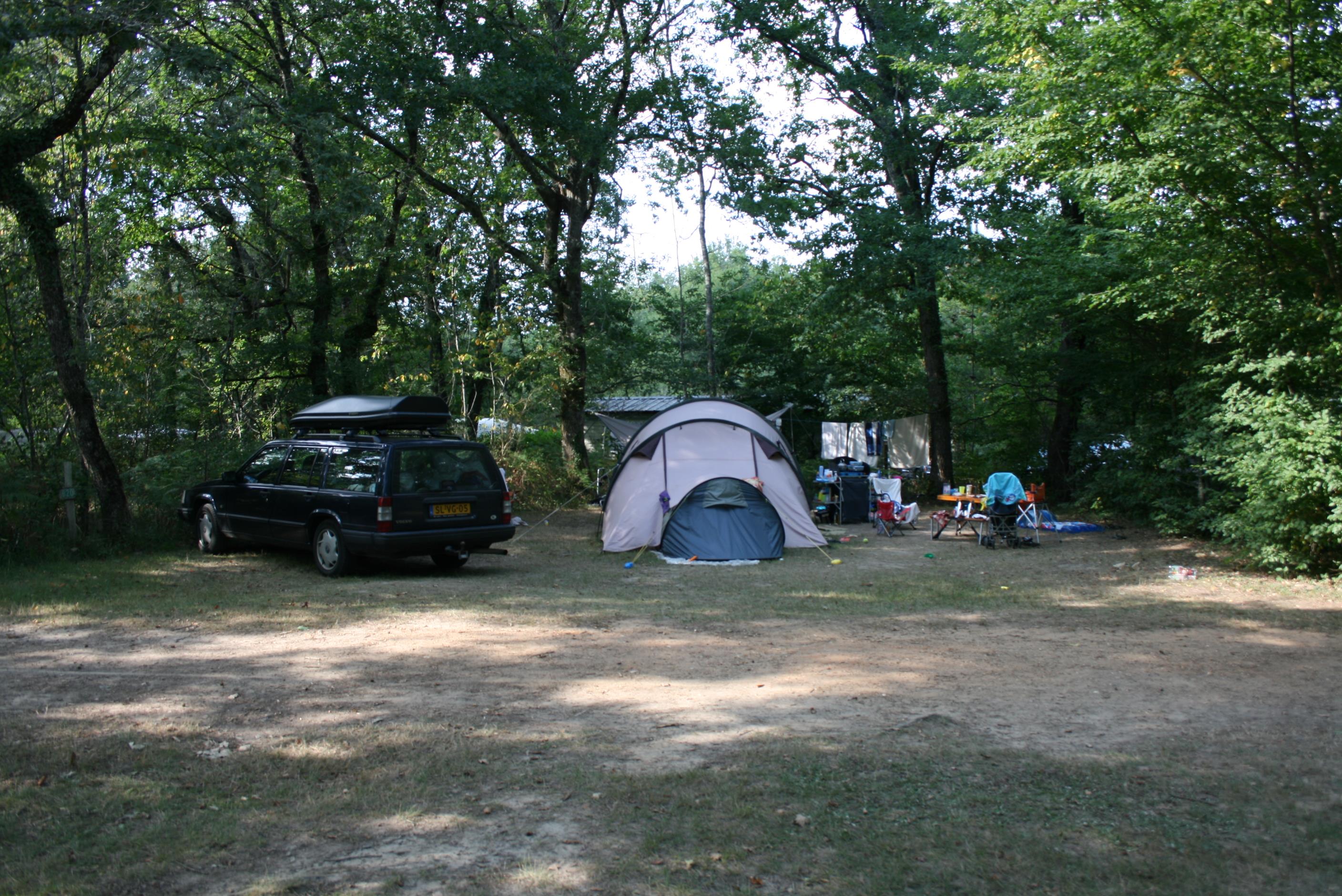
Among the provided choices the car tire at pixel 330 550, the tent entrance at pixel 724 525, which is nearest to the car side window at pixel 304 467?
the car tire at pixel 330 550

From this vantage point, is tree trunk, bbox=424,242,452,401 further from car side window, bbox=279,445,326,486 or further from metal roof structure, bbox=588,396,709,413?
metal roof structure, bbox=588,396,709,413

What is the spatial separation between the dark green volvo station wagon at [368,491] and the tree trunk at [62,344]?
1171 mm

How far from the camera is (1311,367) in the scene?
30.5ft

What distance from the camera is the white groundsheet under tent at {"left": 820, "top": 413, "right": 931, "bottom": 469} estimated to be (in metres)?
20.9

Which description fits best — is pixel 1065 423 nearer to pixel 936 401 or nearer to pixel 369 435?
pixel 936 401

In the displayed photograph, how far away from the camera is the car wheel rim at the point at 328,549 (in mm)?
10188

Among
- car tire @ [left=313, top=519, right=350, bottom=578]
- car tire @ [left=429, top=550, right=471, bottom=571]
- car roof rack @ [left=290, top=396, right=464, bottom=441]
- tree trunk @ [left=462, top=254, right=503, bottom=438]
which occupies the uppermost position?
tree trunk @ [left=462, top=254, right=503, bottom=438]

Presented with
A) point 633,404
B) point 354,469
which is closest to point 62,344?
point 354,469

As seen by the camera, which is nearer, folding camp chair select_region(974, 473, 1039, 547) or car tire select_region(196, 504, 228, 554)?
car tire select_region(196, 504, 228, 554)

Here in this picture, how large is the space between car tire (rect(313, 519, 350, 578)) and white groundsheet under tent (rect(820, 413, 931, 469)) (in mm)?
12541

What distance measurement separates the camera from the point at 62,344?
36.2 feet

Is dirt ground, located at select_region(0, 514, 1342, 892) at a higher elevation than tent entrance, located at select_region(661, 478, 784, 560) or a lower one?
lower

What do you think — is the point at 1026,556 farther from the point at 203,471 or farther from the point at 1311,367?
the point at 203,471

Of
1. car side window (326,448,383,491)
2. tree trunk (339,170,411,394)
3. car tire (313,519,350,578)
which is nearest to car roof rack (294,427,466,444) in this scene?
car side window (326,448,383,491)
